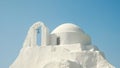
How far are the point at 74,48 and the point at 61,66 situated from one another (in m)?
3.34

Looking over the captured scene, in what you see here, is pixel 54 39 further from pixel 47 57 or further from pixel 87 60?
pixel 87 60

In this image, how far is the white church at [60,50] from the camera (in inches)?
1271

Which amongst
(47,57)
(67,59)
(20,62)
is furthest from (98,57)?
(20,62)

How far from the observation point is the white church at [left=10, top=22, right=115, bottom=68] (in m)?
32.3

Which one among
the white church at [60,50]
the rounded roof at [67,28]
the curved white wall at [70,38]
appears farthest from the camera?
the rounded roof at [67,28]

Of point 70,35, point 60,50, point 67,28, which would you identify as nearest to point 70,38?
point 70,35

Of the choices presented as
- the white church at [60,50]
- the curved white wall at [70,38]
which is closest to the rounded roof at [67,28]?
the white church at [60,50]

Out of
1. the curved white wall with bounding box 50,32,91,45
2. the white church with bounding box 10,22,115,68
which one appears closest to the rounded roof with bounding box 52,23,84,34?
the white church with bounding box 10,22,115,68

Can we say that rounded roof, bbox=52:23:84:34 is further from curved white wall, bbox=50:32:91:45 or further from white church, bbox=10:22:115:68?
curved white wall, bbox=50:32:91:45

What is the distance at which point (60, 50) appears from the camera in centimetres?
3366

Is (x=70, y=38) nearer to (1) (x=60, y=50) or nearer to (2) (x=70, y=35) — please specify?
(2) (x=70, y=35)

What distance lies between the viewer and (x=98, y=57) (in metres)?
32.4

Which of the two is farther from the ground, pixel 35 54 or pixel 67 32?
pixel 67 32

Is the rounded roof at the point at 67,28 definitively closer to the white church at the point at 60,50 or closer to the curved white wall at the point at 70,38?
the white church at the point at 60,50
